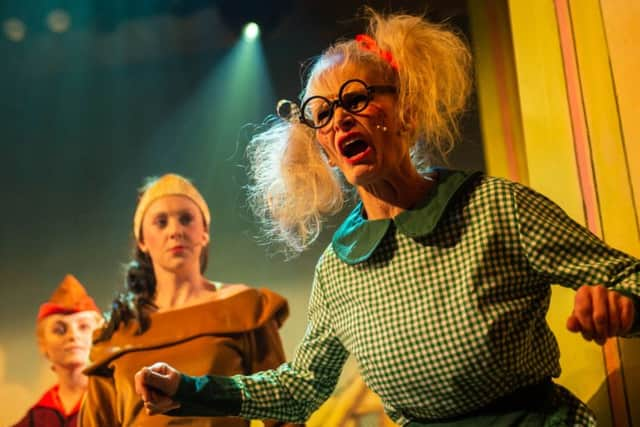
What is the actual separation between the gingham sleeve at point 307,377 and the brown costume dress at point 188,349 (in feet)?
1.30

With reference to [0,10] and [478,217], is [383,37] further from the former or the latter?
[0,10]

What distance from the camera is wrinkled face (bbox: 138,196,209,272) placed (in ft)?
5.12

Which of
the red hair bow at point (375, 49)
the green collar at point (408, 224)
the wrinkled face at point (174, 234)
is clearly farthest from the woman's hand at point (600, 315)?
the wrinkled face at point (174, 234)

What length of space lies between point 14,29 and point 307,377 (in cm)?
143

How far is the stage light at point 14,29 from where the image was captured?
1883 millimetres

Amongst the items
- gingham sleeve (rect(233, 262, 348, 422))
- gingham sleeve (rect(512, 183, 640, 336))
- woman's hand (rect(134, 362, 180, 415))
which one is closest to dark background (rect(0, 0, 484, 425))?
gingham sleeve (rect(233, 262, 348, 422))

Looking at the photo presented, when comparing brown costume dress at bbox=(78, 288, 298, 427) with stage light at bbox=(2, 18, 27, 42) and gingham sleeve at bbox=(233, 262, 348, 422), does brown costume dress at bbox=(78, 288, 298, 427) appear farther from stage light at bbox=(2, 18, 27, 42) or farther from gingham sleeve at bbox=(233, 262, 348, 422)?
stage light at bbox=(2, 18, 27, 42)

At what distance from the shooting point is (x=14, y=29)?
1889mm

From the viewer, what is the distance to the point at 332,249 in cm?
102

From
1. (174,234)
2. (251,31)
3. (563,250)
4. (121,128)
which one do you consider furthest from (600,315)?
(121,128)

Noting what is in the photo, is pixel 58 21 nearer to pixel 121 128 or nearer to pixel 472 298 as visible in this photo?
pixel 121 128

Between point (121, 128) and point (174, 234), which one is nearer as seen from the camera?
point (174, 234)

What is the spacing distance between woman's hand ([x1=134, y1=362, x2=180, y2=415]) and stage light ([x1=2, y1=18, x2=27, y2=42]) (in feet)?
4.36

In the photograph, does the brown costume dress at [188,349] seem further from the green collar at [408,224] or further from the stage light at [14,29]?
the stage light at [14,29]
